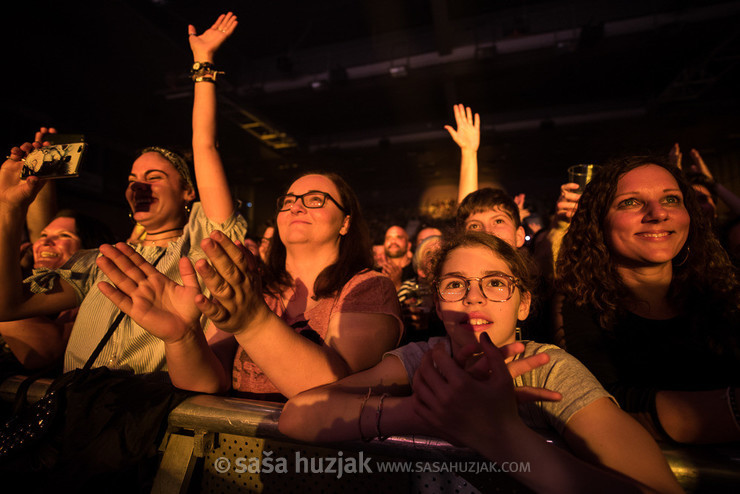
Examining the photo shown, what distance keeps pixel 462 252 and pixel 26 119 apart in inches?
471

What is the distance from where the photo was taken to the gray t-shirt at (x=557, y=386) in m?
0.89

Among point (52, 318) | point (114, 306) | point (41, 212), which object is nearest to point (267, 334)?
point (114, 306)

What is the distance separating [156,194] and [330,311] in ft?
3.62

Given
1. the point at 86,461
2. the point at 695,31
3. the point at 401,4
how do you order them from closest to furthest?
the point at 86,461 → the point at 695,31 → the point at 401,4

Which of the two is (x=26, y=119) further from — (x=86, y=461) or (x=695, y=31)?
(x=695, y=31)

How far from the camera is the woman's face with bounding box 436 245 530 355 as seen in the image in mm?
1153

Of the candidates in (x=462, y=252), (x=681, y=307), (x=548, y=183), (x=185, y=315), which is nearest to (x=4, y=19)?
(x=185, y=315)

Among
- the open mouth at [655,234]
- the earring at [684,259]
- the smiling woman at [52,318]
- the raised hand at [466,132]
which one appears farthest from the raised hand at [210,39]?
the earring at [684,259]

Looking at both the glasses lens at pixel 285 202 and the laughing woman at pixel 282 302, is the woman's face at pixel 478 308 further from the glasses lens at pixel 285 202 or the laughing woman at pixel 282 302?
the glasses lens at pixel 285 202

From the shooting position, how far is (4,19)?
21.2ft

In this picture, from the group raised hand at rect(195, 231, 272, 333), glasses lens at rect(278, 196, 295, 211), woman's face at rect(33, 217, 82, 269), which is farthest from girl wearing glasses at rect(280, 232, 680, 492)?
woman's face at rect(33, 217, 82, 269)

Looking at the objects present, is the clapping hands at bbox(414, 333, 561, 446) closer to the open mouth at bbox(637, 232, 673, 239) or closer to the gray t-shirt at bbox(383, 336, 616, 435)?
the gray t-shirt at bbox(383, 336, 616, 435)

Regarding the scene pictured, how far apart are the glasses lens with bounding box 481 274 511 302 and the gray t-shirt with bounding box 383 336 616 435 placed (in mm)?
170
